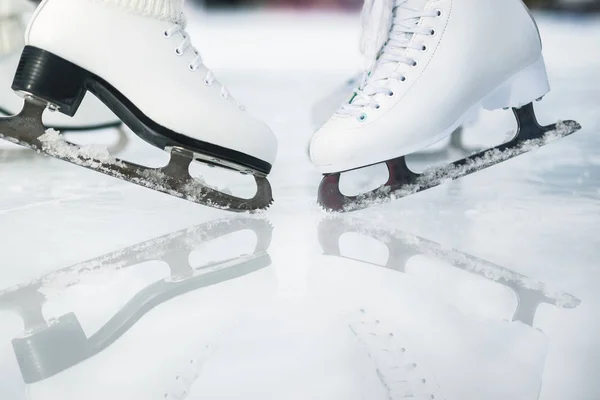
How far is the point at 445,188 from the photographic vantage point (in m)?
0.99

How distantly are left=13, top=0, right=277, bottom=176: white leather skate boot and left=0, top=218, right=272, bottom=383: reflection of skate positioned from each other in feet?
0.35

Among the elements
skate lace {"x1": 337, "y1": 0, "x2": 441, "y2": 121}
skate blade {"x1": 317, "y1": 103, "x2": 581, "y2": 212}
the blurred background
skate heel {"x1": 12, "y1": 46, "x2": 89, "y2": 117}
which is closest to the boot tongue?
skate lace {"x1": 337, "y1": 0, "x2": 441, "y2": 121}

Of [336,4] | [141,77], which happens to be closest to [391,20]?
[141,77]

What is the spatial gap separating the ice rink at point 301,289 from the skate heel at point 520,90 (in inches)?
5.0

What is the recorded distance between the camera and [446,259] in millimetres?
713

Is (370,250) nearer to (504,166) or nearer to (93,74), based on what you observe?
(93,74)

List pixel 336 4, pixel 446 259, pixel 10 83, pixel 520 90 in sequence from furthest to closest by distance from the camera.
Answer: pixel 336 4 → pixel 10 83 → pixel 520 90 → pixel 446 259

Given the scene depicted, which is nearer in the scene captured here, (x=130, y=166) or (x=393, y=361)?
(x=393, y=361)

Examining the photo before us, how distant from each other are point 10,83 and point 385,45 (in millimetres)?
685

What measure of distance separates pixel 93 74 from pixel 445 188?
50 cm

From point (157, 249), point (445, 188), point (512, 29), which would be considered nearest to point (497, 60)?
point (512, 29)

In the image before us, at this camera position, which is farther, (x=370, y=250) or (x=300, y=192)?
(x=300, y=192)

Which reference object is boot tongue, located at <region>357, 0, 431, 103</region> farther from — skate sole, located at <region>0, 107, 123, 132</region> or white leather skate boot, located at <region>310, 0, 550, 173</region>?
skate sole, located at <region>0, 107, 123, 132</region>

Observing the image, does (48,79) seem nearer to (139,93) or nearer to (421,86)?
(139,93)
